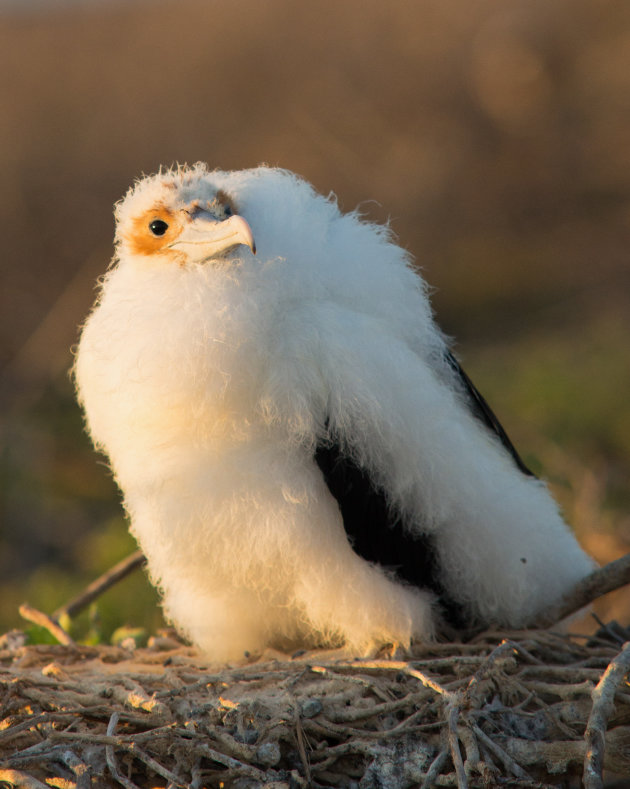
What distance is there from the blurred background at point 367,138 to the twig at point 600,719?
629 centimetres

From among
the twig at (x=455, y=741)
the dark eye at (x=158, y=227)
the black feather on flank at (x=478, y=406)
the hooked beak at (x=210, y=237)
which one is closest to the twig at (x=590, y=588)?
the black feather on flank at (x=478, y=406)

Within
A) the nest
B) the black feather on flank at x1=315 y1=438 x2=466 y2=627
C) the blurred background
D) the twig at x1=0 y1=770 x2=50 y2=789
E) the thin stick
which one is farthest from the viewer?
the blurred background

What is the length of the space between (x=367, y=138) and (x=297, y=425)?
10547mm

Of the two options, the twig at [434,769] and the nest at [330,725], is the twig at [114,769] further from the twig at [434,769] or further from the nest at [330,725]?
the twig at [434,769]

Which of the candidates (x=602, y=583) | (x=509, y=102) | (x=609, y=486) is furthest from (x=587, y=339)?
(x=602, y=583)

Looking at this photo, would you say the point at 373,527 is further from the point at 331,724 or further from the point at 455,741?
the point at 455,741

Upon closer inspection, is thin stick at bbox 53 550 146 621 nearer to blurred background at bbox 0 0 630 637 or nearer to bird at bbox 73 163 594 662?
bird at bbox 73 163 594 662

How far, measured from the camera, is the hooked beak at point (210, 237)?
9.45 feet

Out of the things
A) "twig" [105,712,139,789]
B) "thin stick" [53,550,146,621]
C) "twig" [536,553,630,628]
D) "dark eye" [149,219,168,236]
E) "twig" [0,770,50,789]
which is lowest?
"twig" [0,770,50,789]

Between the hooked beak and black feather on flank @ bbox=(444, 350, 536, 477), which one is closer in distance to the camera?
the hooked beak

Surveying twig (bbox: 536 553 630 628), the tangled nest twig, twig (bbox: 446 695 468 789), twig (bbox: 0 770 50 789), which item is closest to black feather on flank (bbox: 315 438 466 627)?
the tangled nest twig

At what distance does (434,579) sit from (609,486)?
331cm

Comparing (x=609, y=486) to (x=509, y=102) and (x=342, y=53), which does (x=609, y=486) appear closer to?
(x=509, y=102)

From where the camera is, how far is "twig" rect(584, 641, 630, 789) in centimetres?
250
